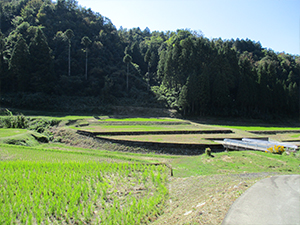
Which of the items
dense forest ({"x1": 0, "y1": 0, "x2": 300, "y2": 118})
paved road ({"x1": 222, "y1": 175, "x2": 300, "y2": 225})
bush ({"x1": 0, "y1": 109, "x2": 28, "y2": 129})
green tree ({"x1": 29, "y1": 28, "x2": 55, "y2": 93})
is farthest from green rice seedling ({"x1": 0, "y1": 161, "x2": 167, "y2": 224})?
green tree ({"x1": 29, "y1": 28, "x2": 55, "y2": 93})

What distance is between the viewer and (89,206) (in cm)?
633

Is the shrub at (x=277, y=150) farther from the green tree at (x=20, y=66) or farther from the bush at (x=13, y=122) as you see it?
the green tree at (x=20, y=66)

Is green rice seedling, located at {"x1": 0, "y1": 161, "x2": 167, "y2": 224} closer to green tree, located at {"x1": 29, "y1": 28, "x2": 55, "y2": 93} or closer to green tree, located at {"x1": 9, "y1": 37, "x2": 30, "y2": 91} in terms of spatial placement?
green tree, located at {"x1": 29, "y1": 28, "x2": 55, "y2": 93}

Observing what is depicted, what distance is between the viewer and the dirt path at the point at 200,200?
206 inches

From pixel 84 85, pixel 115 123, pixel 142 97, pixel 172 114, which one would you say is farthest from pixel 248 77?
pixel 84 85

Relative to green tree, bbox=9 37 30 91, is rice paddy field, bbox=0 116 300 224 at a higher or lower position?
lower

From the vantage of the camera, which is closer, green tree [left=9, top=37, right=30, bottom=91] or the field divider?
the field divider

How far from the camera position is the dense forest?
132 feet

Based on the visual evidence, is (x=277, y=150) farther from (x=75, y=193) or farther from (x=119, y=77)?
(x=119, y=77)

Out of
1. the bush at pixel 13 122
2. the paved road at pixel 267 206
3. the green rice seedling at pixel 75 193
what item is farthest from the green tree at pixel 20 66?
the paved road at pixel 267 206

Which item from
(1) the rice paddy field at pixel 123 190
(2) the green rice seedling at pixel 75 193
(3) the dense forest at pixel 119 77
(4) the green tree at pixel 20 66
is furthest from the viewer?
A: (3) the dense forest at pixel 119 77

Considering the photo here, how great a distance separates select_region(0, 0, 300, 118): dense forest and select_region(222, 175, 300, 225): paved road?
3526 centimetres

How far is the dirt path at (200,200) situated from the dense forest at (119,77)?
33761mm

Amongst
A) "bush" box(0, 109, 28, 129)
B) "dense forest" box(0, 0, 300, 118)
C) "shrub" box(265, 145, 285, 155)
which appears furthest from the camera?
"dense forest" box(0, 0, 300, 118)
